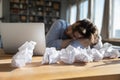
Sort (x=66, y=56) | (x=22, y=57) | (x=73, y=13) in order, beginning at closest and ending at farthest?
(x=22, y=57), (x=66, y=56), (x=73, y=13)

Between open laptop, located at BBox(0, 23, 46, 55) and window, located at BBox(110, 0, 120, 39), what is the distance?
3676mm

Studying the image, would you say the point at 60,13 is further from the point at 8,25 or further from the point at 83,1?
the point at 8,25

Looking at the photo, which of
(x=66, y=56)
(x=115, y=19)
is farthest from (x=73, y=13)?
(x=66, y=56)

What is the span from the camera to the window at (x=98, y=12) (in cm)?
529

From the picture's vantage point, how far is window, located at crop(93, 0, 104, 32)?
17.4 ft

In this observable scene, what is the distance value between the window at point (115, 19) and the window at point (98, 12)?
435 millimetres

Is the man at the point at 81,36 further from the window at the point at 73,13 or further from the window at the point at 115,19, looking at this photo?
the window at the point at 73,13

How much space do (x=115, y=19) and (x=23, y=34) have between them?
12.4 ft

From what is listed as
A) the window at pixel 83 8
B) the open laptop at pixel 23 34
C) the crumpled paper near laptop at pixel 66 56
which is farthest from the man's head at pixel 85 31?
the window at pixel 83 8

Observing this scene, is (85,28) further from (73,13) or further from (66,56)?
(73,13)

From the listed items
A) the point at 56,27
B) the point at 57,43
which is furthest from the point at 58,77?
the point at 56,27

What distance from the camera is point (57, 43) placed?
2.13 m

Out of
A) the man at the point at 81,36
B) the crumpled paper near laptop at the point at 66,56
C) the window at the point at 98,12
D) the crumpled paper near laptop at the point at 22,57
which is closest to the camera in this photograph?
the crumpled paper near laptop at the point at 22,57

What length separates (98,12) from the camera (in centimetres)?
546
